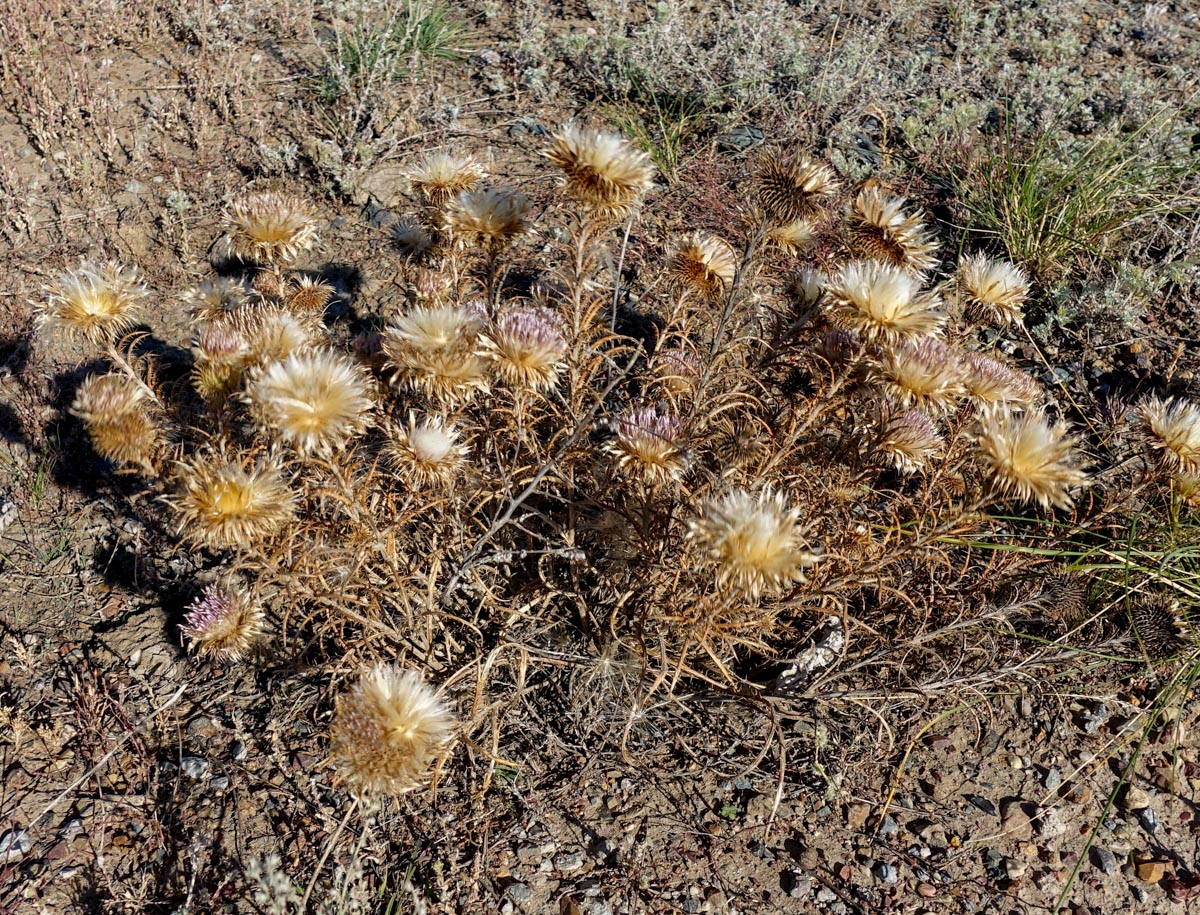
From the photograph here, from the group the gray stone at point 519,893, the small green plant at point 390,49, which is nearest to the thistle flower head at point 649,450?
the gray stone at point 519,893

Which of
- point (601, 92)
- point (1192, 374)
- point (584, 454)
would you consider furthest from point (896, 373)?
point (601, 92)

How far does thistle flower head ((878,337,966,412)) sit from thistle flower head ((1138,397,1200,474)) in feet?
1.79

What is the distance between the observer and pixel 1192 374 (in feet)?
12.4

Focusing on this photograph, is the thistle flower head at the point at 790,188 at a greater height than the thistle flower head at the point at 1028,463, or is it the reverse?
the thistle flower head at the point at 790,188

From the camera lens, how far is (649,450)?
6.69 feet

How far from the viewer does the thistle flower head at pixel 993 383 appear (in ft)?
7.05

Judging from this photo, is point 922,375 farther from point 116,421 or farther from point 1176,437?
point 116,421

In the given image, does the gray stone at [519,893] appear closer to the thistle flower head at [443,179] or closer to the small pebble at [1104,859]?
the small pebble at [1104,859]

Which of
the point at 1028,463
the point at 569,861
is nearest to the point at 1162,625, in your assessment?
the point at 1028,463

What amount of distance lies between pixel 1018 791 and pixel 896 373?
1437 mm

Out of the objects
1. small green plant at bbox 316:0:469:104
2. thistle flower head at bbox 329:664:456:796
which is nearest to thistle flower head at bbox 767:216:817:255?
thistle flower head at bbox 329:664:456:796

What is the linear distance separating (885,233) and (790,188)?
0.25 metres

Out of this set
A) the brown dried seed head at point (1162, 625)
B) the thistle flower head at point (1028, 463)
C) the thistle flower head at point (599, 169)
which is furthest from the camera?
the brown dried seed head at point (1162, 625)

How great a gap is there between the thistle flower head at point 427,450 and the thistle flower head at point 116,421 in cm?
50
